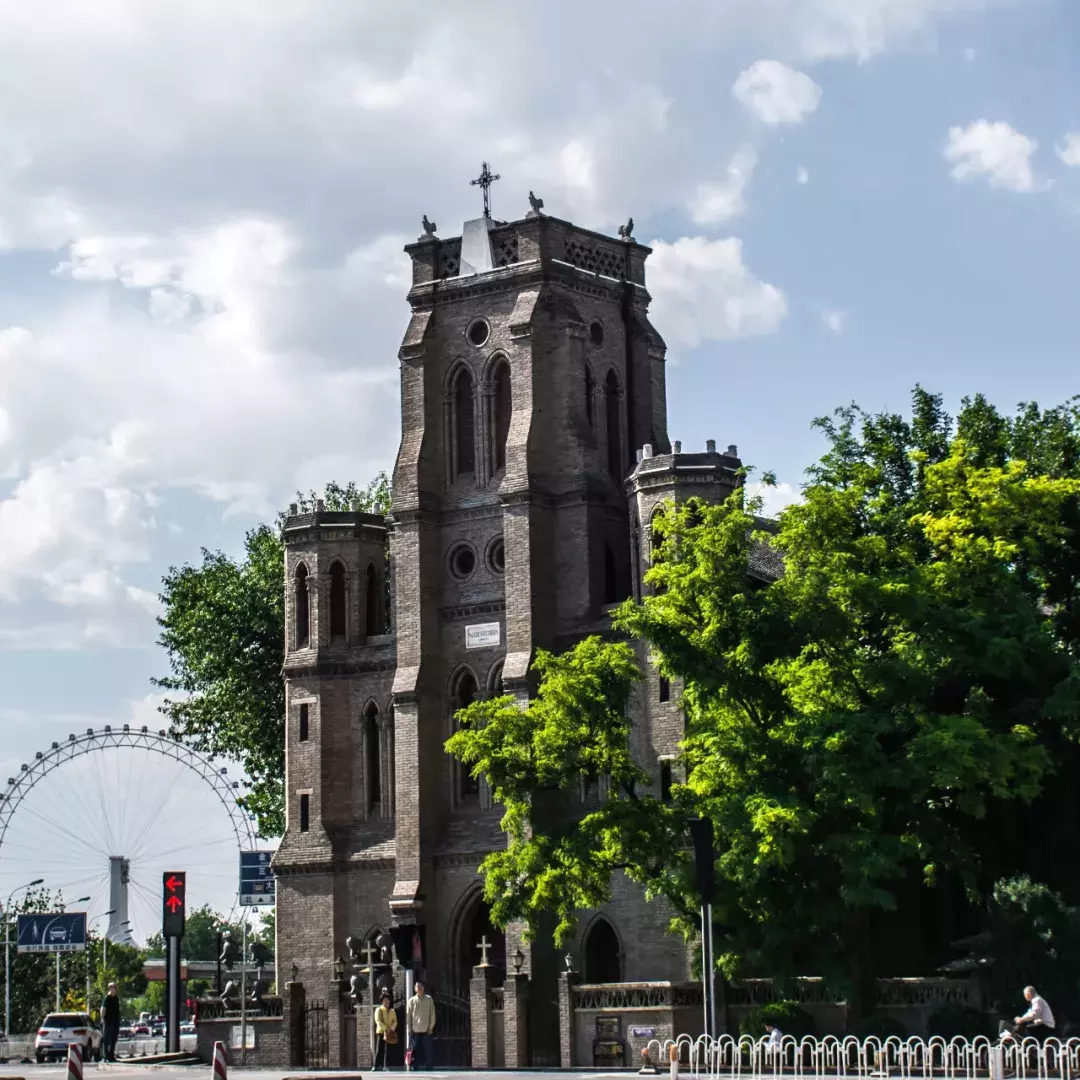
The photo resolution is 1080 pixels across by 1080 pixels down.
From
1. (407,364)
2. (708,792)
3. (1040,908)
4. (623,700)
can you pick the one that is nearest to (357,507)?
(407,364)

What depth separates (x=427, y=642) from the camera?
62.5 m

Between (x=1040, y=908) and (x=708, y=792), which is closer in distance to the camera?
(x=1040, y=908)

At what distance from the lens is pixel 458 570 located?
6312 cm

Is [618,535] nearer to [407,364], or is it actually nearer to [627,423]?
[627,423]

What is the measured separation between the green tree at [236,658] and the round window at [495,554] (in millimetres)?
12932

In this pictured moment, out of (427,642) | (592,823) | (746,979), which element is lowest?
(746,979)

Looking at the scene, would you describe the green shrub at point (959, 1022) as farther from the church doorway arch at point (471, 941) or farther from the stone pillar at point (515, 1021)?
the church doorway arch at point (471, 941)

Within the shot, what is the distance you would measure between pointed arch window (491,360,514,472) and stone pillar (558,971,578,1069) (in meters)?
17.8

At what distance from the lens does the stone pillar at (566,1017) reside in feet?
162

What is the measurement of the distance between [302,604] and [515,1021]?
18.0 metres

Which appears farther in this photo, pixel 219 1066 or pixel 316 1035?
pixel 316 1035

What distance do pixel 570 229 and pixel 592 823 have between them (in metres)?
22.4

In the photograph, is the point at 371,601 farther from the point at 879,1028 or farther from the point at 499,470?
the point at 879,1028

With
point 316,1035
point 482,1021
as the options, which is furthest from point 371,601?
point 482,1021
